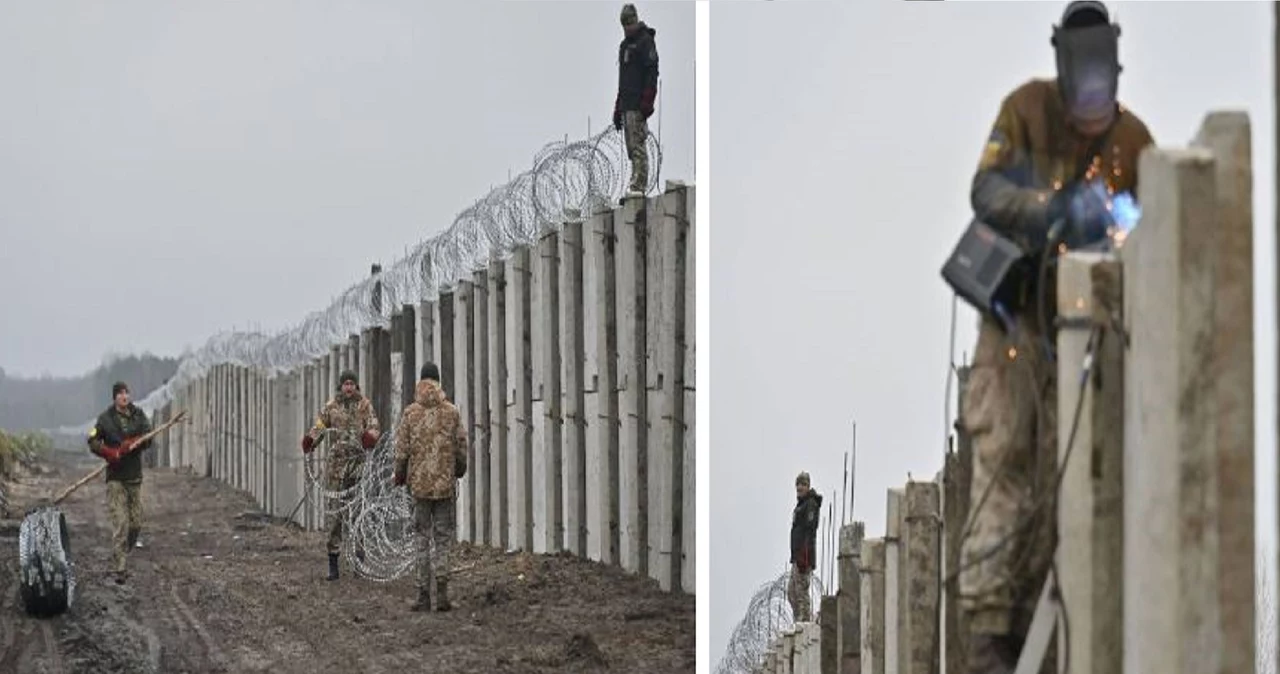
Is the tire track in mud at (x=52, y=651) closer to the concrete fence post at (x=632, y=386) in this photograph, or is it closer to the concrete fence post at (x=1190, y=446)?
the concrete fence post at (x=632, y=386)

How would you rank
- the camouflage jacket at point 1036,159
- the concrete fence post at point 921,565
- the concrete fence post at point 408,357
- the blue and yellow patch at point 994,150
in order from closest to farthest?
the camouflage jacket at point 1036,159
the blue and yellow patch at point 994,150
the concrete fence post at point 921,565
the concrete fence post at point 408,357

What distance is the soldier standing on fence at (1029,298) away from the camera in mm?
4344

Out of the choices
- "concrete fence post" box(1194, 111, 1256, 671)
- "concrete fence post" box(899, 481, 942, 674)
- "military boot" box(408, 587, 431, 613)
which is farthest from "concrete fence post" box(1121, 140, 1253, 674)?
"military boot" box(408, 587, 431, 613)

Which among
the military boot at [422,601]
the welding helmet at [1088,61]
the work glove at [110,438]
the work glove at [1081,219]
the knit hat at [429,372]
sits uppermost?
the welding helmet at [1088,61]

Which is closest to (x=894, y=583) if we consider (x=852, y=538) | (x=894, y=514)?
(x=894, y=514)

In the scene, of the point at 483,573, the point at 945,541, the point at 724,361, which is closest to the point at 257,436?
the point at 483,573

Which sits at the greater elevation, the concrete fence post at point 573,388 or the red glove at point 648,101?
the red glove at point 648,101

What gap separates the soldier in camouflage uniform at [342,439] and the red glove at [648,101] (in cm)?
154

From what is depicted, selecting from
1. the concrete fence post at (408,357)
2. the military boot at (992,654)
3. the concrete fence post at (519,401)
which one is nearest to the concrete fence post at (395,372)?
the concrete fence post at (408,357)

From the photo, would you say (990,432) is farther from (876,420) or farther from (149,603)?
(149,603)

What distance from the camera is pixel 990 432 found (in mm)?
4488

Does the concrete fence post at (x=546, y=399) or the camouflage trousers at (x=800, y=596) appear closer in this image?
the camouflage trousers at (x=800, y=596)

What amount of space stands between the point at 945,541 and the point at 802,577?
9.32ft

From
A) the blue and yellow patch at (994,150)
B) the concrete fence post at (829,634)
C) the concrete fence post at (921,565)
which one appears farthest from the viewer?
the concrete fence post at (829,634)
